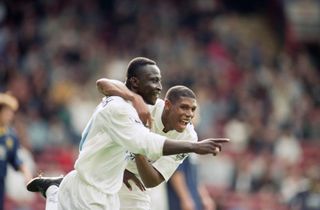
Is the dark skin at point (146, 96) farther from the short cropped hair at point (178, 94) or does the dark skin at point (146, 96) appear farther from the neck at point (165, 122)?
the neck at point (165, 122)

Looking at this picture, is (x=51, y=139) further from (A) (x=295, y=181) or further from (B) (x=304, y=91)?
(B) (x=304, y=91)

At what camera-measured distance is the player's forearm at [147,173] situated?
8.27 m

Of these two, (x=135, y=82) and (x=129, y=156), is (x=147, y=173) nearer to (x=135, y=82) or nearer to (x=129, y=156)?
(x=129, y=156)

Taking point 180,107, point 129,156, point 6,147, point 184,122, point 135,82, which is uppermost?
point 135,82

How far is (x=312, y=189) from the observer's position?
602 inches

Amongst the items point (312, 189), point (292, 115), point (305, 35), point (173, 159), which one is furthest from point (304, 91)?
point (173, 159)

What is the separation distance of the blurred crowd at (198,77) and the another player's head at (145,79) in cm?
763

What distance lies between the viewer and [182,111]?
8484 millimetres

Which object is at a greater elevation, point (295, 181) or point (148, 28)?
point (148, 28)

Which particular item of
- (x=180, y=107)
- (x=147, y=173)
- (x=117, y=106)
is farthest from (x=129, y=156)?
(x=117, y=106)

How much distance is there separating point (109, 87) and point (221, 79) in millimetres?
12158

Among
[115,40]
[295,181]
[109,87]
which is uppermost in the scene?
[115,40]

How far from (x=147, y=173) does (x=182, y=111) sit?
0.56m

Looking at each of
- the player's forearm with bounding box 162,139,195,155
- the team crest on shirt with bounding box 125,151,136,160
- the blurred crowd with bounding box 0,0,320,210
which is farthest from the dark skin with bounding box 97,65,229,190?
the blurred crowd with bounding box 0,0,320,210
